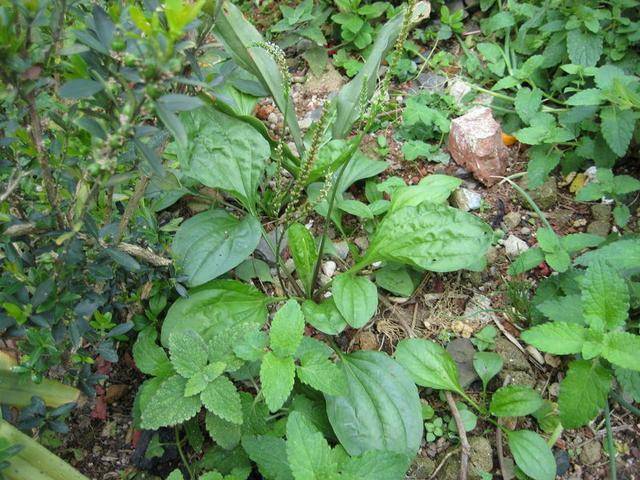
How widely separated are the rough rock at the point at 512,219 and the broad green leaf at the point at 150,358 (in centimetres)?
153

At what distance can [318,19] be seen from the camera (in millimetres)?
3320

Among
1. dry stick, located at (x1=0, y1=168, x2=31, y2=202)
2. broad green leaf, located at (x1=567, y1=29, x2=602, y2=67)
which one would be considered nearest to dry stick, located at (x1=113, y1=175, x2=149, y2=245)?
dry stick, located at (x1=0, y1=168, x2=31, y2=202)

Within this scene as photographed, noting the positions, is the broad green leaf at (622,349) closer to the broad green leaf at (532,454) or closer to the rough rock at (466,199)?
the broad green leaf at (532,454)

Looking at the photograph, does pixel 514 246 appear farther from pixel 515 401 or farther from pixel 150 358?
pixel 150 358

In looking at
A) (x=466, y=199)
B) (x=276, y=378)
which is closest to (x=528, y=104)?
(x=466, y=199)

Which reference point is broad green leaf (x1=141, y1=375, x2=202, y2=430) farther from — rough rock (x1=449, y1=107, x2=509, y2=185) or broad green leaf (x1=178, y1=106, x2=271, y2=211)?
rough rock (x1=449, y1=107, x2=509, y2=185)

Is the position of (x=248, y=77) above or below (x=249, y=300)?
above

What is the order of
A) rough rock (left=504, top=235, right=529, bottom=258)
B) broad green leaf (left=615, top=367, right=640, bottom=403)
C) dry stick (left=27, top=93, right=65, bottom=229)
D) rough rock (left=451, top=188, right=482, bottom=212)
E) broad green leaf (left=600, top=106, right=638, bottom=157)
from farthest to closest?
rough rock (left=451, top=188, right=482, bottom=212) < rough rock (left=504, top=235, right=529, bottom=258) < broad green leaf (left=600, top=106, right=638, bottom=157) < broad green leaf (left=615, top=367, right=640, bottom=403) < dry stick (left=27, top=93, right=65, bottom=229)

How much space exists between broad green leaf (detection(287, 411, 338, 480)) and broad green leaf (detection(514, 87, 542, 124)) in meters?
1.80

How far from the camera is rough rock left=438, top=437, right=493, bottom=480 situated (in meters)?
2.12

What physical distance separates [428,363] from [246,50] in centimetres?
149

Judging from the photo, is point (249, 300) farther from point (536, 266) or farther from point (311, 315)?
point (536, 266)

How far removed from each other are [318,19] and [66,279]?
2129mm

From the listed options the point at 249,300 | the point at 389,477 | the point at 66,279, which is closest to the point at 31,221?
the point at 66,279
